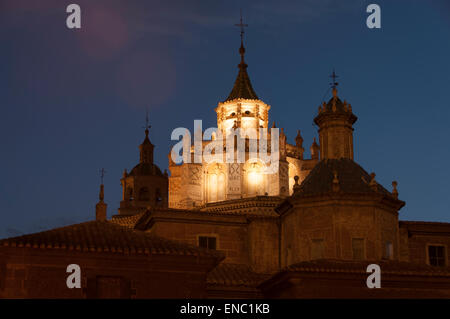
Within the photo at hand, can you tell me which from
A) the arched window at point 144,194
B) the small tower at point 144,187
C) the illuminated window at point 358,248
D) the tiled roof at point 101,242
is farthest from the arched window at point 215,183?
the tiled roof at point 101,242

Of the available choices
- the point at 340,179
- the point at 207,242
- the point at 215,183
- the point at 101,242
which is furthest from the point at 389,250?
the point at 215,183

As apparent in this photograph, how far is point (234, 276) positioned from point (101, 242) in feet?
34.2

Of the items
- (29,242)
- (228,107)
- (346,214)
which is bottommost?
(29,242)

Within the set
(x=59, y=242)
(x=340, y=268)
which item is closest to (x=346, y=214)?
(x=340, y=268)

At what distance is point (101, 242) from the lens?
32.2 metres

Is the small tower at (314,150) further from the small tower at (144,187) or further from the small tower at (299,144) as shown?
the small tower at (144,187)

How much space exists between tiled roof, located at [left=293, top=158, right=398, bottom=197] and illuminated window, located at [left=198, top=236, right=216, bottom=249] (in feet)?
18.8

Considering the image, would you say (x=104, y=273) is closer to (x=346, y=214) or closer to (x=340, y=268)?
(x=340, y=268)

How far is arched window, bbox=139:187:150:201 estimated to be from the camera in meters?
80.8

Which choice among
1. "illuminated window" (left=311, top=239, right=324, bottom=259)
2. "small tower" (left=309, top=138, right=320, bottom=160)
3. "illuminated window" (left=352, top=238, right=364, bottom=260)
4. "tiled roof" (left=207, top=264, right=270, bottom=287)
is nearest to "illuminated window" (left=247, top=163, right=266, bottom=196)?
"small tower" (left=309, top=138, right=320, bottom=160)

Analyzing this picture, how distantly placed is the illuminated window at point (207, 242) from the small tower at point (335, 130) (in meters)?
7.95

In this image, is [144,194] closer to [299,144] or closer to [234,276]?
[299,144]

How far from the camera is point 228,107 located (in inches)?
3314
